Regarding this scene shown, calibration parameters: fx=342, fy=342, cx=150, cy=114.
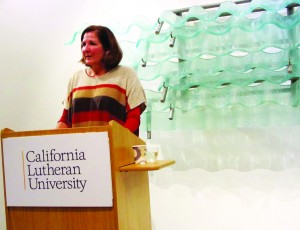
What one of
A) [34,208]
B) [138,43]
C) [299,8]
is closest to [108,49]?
[138,43]

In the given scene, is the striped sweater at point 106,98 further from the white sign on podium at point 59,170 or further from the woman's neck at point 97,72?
the white sign on podium at point 59,170

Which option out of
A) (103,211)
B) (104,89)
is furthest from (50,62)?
(103,211)

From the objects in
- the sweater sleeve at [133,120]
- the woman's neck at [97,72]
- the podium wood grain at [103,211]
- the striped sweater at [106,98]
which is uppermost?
the woman's neck at [97,72]

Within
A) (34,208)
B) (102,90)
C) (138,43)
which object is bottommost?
(34,208)

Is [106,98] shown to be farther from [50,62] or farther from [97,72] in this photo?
[50,62]

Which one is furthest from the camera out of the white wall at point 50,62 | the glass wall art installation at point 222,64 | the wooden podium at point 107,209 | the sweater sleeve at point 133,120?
the white wall at point 50,62

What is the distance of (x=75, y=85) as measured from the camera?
183 centimetres

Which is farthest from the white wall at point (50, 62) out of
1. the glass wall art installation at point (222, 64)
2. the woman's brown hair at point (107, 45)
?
the woman's brown hair at point (107, 45)

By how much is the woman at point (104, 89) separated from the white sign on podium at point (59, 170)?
44 centimetres

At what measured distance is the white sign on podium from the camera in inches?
49.0

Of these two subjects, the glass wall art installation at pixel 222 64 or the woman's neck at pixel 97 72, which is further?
the glass wall art installation at pixel 222 64

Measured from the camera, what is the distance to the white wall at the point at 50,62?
2.48 meters

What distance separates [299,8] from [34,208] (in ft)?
6.08

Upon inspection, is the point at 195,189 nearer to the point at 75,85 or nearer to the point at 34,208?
the point at 75,85
